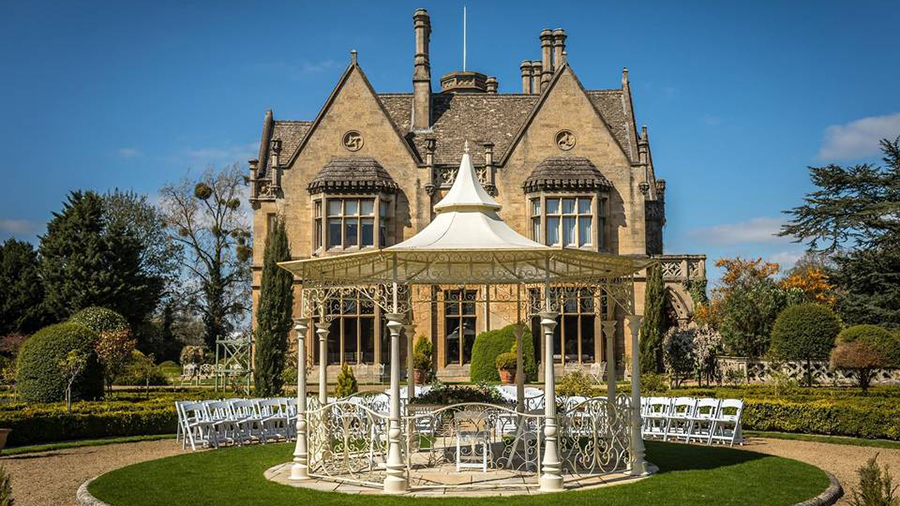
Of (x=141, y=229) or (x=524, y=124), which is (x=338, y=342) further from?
(x=141, y=229)

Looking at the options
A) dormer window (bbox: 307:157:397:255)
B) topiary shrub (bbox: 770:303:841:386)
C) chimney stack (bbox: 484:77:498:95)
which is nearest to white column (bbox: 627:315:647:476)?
topiary shrub (bbox: 770:303:841:386)

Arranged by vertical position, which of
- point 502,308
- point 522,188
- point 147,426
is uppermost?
point 522,188

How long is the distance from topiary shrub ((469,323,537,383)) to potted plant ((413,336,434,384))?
5.60ft

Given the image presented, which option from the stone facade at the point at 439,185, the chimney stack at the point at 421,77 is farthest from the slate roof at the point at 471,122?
the chimney stack at the point at 421,77

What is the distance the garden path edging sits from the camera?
11.9 meters

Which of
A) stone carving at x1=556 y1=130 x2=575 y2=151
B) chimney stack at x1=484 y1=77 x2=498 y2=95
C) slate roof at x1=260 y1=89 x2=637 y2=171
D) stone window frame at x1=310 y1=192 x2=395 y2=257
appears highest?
chimney stack at x1=484 y1=77 x2=498 y2=95

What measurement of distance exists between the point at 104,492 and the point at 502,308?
24038mm

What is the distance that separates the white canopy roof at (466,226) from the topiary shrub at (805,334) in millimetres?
Result: 20064

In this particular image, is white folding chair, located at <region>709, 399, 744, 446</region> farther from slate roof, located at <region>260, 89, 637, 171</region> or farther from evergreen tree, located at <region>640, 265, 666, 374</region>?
slate roof, located at <region>260, 89, 637, 171</region>

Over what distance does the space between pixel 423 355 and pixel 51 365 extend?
1354 cm

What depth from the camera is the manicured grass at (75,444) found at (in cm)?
1870

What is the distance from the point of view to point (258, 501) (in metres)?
12.0

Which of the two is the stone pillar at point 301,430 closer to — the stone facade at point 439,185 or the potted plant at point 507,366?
the potted plant at point 507,366

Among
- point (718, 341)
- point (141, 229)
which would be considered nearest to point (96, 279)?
point (141, 229)
